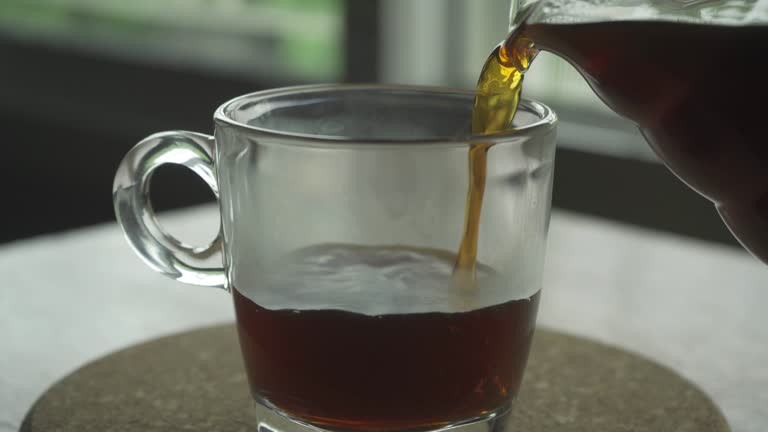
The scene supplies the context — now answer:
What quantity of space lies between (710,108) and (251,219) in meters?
0.26

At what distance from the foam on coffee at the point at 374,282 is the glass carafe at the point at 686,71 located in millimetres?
126

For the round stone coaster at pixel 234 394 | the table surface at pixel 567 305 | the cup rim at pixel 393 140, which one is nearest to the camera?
the cup rim at pixel 393 140

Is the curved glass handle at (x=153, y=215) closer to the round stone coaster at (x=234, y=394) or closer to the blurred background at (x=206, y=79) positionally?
the round stone coaster at (x=234, y=394)

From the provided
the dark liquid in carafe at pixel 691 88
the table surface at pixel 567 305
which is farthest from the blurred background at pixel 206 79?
the dark liquid in carafe at pixel 691 88

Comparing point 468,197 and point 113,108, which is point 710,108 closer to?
point 468,197

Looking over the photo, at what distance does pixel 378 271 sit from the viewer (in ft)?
1.86

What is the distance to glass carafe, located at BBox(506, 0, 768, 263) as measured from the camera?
55cm

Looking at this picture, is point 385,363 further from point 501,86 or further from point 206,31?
point 206,31

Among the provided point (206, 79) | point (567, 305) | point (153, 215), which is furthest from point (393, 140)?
point (206, 79)

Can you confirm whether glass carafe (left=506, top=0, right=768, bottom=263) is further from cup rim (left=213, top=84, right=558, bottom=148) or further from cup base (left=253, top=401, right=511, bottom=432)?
cup base (left=253, top=401, right=511, bottom=432)

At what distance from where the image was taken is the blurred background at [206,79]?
6.26 ft

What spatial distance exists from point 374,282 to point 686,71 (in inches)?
8.0

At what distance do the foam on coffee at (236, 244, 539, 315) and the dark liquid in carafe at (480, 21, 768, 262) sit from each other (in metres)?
0.13

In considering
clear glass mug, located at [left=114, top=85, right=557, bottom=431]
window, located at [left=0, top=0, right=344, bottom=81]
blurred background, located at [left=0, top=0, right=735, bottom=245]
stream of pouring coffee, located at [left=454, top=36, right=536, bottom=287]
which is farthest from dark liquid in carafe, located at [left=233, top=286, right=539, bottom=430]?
window, located at [left=0, top=0, right=344, bottom=81]
